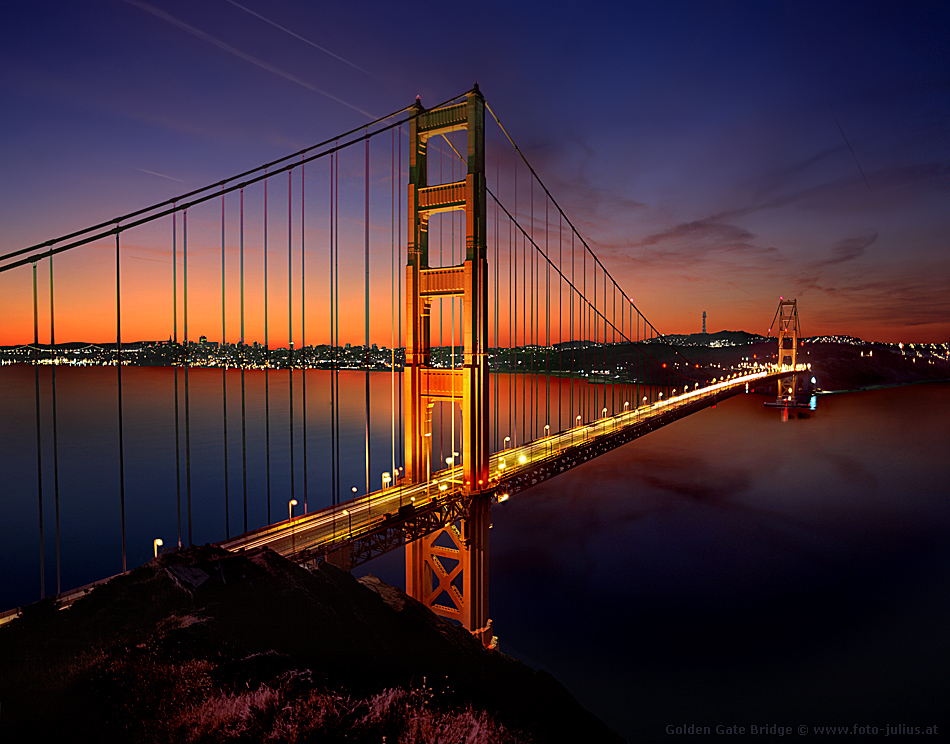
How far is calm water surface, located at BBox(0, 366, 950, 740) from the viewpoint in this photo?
25297 mm

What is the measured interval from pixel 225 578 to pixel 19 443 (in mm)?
90336

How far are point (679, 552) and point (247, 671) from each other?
40.1m

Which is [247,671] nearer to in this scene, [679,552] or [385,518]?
[385,518]

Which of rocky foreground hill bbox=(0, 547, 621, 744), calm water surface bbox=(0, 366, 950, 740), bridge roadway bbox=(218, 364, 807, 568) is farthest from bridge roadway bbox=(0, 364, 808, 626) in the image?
calm water surface bbox=(0, 366, 950, 740)

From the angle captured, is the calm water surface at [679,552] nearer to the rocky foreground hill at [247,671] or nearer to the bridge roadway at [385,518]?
the bridge roadway at [385,518]

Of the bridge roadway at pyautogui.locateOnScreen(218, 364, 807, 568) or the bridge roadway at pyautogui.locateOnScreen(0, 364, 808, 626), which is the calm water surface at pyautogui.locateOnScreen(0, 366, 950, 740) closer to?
the bridge roadway at pyautogui.locateOnScreen(0, 364, 808, 626)

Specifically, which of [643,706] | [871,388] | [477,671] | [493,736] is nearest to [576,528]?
[643,706]

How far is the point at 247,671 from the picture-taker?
9883mm

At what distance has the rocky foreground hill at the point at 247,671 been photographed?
8.47 m

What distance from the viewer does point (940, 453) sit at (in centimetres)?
7856

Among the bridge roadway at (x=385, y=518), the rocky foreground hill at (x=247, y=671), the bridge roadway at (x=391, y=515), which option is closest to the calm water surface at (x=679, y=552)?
the bridge roadway at (x=385, y=518)

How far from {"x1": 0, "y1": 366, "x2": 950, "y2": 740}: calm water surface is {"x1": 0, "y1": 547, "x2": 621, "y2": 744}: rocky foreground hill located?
13.4m

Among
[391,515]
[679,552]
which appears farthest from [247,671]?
[679,552]

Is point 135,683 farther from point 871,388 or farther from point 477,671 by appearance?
point 871,388
